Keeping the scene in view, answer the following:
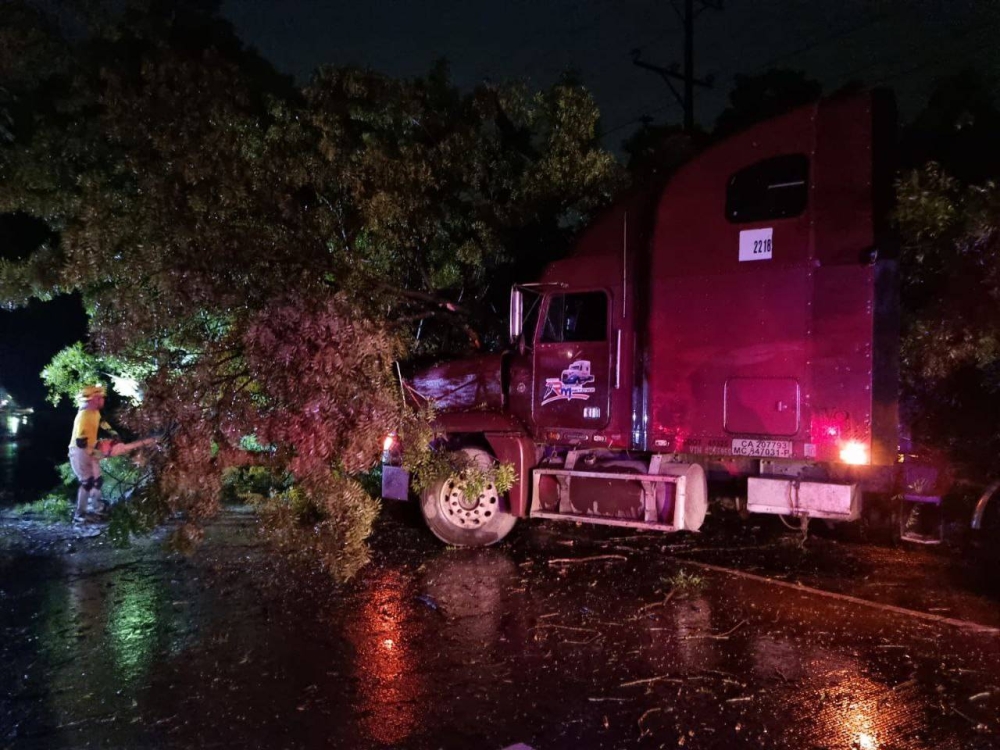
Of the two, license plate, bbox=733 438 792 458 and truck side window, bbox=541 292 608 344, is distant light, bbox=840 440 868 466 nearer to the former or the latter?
license plate, bbox=733 438 792 458

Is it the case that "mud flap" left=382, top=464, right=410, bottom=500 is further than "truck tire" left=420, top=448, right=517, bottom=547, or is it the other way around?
"mud flap" left=382, top=464, right=410, bottom=500

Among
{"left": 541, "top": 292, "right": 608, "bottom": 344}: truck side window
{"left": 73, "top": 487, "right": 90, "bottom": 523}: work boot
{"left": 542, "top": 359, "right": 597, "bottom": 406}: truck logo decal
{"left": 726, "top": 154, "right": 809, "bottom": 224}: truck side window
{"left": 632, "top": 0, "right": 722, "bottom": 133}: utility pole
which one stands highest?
{"left": 632, "top": 0, "right": 722, "bottom": 133}: utility pole

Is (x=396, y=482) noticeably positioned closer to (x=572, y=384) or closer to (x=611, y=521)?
(x=572, y=384)

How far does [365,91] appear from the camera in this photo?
9797 millimetres

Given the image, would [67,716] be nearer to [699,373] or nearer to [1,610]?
[1,610]

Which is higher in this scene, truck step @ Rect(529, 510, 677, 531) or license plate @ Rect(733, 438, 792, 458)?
license plate @ Rect(733, 438, 792, 458)

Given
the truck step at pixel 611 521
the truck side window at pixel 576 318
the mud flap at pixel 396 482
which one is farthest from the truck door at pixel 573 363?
the mud flap at pixel 396 482

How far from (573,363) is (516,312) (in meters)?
0.74

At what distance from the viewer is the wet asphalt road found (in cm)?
433

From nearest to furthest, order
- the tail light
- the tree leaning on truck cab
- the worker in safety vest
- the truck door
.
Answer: the tree leaning on truck cab, the tail light, the truck door, the worker in safety vest

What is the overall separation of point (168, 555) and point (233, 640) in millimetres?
2743

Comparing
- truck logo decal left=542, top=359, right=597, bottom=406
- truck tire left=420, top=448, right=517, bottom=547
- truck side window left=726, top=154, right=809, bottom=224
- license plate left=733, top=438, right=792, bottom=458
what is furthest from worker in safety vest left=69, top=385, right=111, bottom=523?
truck side window left=726, top=154, right=809, bottom=224

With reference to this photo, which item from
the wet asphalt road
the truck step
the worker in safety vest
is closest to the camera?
the wet asphalt road

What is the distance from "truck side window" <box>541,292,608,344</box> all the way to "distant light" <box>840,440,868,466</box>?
2.32 meters
